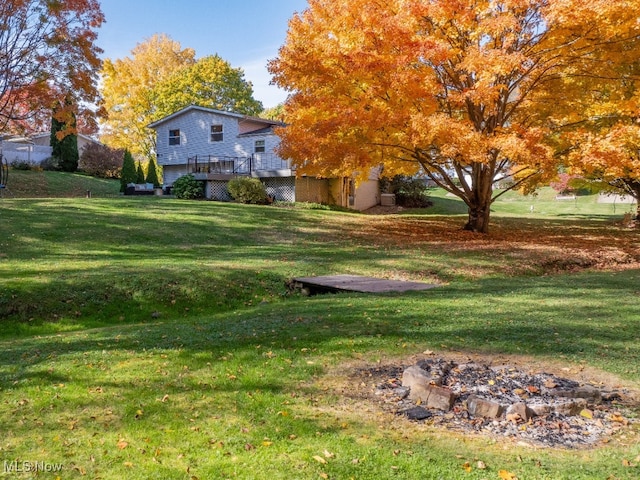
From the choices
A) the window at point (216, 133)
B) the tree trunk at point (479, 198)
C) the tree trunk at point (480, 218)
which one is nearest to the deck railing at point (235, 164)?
the window at point (216, 133)

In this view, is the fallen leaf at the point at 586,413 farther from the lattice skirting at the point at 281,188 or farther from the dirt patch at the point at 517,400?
the lattice skirting at the point at 281,188

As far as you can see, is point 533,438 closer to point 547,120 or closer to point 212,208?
point 547,120

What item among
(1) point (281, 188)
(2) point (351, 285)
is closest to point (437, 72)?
(2) point (351, 285)

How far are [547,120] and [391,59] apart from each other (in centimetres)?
770

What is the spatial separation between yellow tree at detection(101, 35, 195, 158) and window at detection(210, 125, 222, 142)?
1211 cm

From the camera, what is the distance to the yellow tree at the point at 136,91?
45.4 metres

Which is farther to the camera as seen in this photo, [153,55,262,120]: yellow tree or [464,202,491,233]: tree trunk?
[153,55,262,120]: yellow tree

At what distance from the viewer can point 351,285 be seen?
9.91m

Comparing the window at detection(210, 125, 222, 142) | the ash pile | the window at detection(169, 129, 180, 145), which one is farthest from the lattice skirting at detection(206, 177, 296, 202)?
the ash pile

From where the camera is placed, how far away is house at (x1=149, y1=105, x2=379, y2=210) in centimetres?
3112

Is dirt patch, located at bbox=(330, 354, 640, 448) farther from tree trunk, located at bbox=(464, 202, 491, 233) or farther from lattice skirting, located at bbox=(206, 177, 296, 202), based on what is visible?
lattice skirting, located at bbox=(206, 177, 296, 202)

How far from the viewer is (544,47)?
16.0m

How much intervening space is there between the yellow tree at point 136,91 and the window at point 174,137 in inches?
332

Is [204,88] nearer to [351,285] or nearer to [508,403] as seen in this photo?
[351,285]
